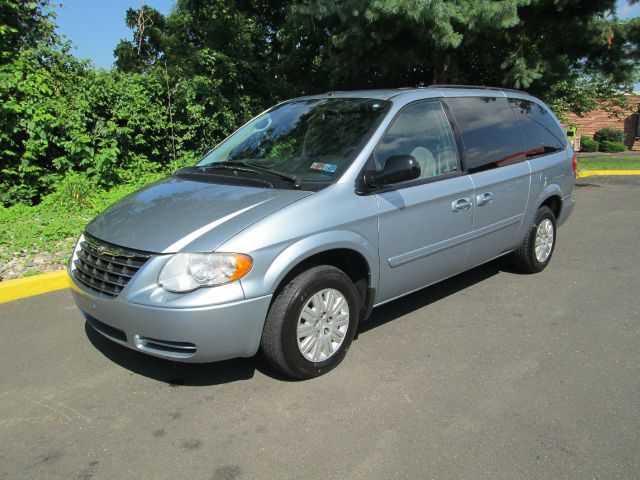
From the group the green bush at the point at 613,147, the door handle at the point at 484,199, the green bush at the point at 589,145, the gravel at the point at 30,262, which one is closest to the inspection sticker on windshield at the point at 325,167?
the door handle at the point at 484,199

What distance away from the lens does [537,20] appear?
10148 millimetres

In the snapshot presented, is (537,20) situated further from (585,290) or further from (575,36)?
(585,290)

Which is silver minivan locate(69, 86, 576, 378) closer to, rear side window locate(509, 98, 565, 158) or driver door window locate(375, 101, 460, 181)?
driver door window locate(375, 101, 460, 181)

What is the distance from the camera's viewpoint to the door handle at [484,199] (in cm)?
454

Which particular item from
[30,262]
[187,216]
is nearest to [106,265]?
[187,216]

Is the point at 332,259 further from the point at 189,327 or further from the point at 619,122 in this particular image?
the point at 619,122

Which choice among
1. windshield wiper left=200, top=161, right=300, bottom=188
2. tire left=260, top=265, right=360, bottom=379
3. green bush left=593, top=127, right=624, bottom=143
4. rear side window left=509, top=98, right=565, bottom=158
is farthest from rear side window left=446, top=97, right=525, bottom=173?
green bush left=593, top=127, right=624, bottom=143

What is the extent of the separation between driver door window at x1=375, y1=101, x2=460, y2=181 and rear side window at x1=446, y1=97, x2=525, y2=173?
7.2 inches

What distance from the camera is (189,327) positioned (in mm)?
3025

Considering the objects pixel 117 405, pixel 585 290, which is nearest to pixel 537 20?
pixel 585 290

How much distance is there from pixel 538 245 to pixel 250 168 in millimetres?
3227

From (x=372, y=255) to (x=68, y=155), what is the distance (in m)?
6.47

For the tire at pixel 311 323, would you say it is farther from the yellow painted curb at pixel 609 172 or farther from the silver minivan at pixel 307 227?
the yellow painted curb at pixel 609 172

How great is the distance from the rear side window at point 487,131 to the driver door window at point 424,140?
0.60 ft
